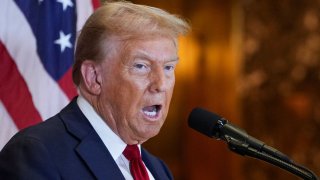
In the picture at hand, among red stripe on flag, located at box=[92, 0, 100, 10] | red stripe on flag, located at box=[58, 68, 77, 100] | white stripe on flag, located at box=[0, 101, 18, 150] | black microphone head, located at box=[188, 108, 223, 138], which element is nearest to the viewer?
black microphone head, located at box=[188, 108, 223, 138]

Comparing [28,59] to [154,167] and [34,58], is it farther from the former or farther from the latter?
[154,167]

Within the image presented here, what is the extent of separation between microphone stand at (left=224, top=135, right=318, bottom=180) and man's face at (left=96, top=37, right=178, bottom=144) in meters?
0.29

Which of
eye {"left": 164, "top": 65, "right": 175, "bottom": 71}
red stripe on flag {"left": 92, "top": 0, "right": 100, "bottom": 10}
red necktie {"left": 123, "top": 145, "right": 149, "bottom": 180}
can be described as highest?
red stripe on flag {"left": 92, "top": 0, "right": 100, "bottom": 10}

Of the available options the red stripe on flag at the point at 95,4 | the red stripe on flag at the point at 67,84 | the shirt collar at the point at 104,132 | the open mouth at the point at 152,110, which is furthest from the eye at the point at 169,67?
the red stripe on flag at the point at 95,4

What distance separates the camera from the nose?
189 centimetres

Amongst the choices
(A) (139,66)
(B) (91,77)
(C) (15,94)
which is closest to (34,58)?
(C) (15,94)

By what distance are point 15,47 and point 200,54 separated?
2.39 metres

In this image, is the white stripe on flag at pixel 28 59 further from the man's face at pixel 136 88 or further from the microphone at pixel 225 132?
the microphone at pixel 225 132

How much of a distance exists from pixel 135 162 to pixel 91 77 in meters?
0.30

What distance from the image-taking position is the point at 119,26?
1.88 m

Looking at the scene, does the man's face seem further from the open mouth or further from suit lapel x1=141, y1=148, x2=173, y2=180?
suit lapel x1=141, y1=148, x2=173, y2=180

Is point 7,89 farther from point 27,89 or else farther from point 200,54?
point 200,54

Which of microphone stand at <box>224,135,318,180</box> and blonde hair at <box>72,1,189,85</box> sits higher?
blonde hair at <box>72,1,189,85</box>

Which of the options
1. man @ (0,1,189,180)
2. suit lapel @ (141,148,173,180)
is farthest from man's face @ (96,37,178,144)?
suit lapel @ (141,148,173,180)
